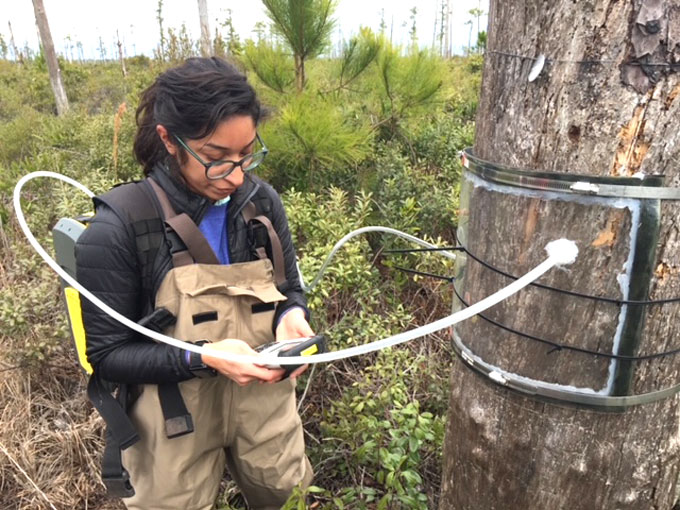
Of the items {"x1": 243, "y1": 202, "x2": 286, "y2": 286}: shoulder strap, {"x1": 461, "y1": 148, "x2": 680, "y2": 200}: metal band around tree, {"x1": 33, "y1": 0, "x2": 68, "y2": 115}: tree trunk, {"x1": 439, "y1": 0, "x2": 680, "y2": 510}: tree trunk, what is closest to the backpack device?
{"x1": 243, "y1": 202, "x2": 286, "y2": 286}: shoulder strap

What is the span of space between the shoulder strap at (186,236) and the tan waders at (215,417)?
24 mm

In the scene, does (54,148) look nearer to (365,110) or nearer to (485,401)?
(365,110)

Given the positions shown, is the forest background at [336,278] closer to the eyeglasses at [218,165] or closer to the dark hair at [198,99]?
the eyeglasses at [218,165]

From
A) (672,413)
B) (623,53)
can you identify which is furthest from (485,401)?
(623,53)

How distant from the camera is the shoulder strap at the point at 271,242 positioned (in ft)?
4.90

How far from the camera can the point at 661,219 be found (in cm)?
80

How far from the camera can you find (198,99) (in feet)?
4.27

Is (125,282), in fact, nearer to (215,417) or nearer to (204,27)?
(215,417)

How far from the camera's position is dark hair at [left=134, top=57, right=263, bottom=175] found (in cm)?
130

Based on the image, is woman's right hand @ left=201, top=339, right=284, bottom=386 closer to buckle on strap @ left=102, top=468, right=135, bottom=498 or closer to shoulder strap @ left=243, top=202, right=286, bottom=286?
shoulder strap @ left=243, top=202, right=286, bottom=286

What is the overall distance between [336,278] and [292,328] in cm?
117

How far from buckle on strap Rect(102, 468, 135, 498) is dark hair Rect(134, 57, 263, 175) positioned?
884 millimetres

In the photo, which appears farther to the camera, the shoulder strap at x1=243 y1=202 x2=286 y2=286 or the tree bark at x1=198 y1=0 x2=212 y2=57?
the tree bark at x1=198 y1=0 x2=212 y2=57

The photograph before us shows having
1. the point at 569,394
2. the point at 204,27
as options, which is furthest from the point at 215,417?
the point at 204,27
